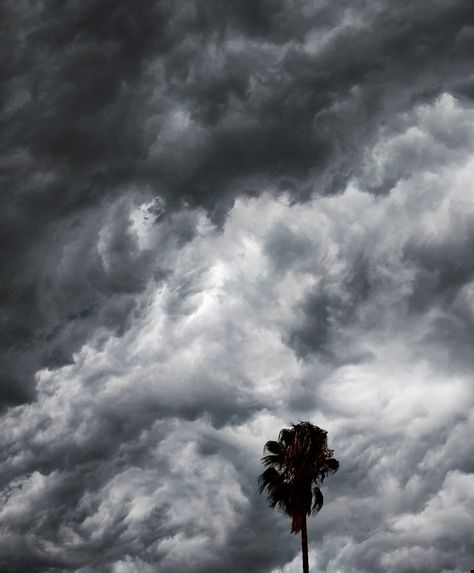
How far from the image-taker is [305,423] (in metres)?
47.8

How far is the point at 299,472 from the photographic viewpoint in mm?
47031

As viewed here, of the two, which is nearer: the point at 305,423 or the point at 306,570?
the point at 306,570

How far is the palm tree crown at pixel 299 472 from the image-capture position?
46.5m

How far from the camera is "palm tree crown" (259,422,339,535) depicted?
152 feet

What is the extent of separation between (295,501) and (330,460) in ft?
10.0

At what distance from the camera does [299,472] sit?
154 ft

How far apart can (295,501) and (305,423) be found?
14.4 ft

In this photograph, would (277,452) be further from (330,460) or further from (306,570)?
(306,570)

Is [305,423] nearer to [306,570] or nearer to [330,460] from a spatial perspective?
[330,460]

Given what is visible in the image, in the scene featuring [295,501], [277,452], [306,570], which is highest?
[277,452]

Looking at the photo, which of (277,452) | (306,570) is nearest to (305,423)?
(277,452)

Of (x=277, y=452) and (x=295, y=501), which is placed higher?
(x=277, y=452)

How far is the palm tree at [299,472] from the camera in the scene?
46469 millimetres

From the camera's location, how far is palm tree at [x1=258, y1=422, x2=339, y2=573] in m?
46.5
